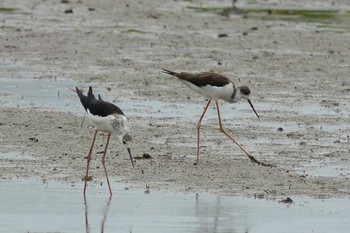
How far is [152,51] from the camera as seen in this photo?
2067cm

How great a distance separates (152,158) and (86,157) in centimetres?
70

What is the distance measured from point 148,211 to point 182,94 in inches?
266

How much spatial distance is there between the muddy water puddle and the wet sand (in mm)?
365

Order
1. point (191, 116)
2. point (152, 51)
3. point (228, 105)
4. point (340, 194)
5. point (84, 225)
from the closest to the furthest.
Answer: point (84, 225) → point (340, 194) → point (191, 116) → point (228, 105) → point (152, 51)

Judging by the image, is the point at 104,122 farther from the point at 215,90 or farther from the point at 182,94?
the point at 182,94

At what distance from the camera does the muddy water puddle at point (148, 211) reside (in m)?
9.79

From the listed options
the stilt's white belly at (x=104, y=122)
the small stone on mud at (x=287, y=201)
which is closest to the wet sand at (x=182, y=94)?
the small stone on mud at (x=287, y=201)

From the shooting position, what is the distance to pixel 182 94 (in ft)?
55.6

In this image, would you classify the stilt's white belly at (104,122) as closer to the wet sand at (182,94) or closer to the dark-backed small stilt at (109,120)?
the dark-backed small stilt at (109,120)

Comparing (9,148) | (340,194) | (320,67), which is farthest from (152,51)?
(340,194)

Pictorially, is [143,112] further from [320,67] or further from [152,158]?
[320,67]

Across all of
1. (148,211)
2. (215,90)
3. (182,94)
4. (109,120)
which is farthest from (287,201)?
(182,94)

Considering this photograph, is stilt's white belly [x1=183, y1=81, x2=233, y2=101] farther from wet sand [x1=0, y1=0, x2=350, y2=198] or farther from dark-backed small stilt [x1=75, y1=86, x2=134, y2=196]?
dark-backed small stilt [x1=75, y1=86, x2=134, y2=196]

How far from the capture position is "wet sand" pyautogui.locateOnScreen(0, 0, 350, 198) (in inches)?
470
